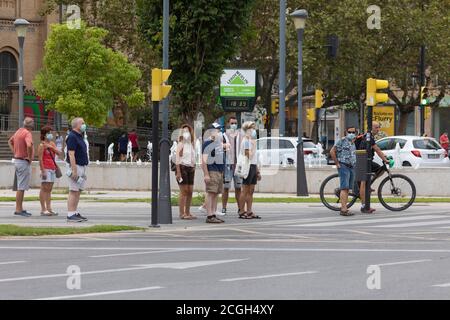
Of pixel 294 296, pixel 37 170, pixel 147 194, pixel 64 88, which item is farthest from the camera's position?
pixel 64 88

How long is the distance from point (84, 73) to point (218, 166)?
31.9 meters

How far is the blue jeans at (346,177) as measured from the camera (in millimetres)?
21891

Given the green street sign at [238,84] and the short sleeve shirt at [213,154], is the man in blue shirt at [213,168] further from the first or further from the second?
the green street sign at [238,84]

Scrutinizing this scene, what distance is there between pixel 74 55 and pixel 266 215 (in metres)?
30.1

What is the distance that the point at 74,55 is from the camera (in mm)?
50656

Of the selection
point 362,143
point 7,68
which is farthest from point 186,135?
point 7,68

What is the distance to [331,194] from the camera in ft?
76.9

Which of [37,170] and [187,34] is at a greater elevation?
[187,34]

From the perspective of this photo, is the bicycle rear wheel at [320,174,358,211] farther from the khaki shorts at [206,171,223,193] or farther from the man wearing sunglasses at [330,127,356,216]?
the khaki shorts at [206,171,223,193]

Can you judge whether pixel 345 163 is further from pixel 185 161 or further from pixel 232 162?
pixel 185 161

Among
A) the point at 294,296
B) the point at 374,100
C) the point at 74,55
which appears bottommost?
the point at 294,296
